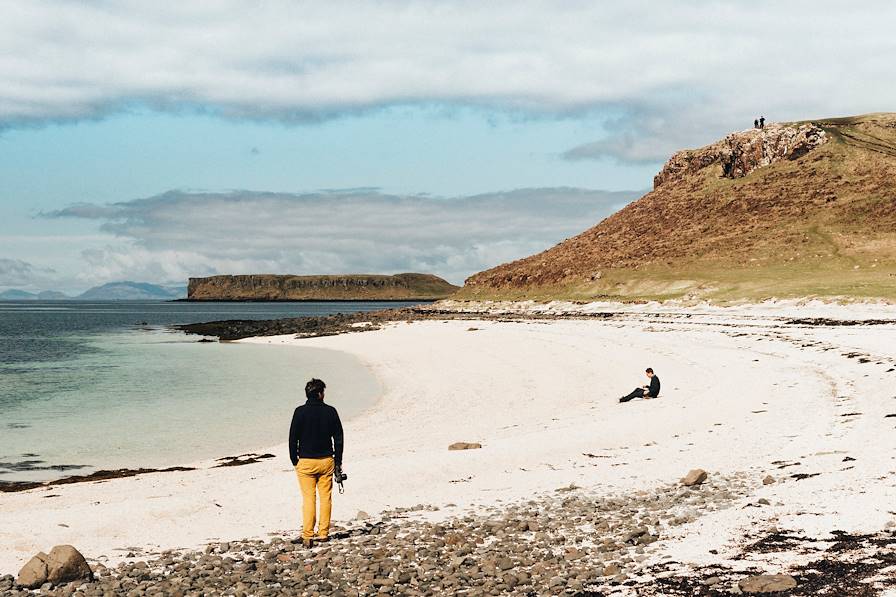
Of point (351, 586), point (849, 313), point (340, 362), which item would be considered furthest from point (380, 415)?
point (849, 313)

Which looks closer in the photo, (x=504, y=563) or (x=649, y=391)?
(x=504, y=563)

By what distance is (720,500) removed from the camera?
12250mm

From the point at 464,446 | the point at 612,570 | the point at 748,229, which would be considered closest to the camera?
the point at 612,570

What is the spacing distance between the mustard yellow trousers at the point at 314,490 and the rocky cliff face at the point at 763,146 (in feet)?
454

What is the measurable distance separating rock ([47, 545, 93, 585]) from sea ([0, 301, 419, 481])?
36.0ft

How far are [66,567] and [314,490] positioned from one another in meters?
3.31

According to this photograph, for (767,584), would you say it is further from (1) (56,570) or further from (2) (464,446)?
(2) (464,446)

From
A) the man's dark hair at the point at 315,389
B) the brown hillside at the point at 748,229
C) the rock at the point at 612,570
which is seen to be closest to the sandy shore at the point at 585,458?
the rock at the point at 612,570

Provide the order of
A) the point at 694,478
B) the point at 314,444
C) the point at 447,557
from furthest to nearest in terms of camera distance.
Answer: the point at 694,478 → the point at 314,444 → the point at 447,557

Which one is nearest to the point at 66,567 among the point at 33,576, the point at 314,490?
the point at 33,576

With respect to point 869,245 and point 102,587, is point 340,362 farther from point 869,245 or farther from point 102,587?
point 869,245

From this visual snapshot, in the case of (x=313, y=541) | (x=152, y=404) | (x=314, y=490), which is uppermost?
(x=314, y=490)

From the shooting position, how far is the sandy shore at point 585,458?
11508 mm

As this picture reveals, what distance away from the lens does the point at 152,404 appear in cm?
3238
